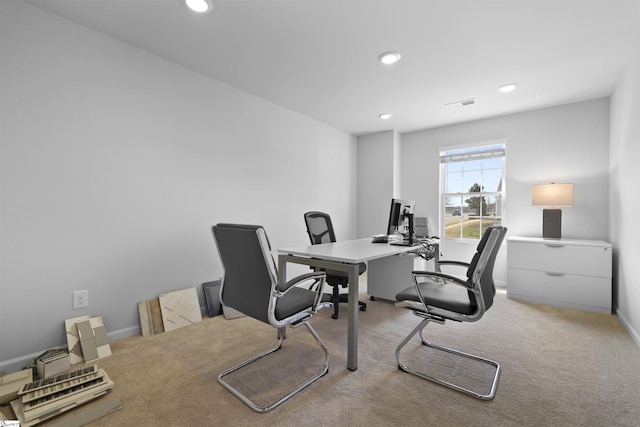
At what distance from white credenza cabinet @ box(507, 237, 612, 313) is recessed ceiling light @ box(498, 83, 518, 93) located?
1855mm

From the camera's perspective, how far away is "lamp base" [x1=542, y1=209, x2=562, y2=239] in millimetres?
3631

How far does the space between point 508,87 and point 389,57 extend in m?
1.66

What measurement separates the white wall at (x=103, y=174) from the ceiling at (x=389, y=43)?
285mm

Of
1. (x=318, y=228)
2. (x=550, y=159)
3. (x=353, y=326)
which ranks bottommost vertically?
(x=353, y=326)

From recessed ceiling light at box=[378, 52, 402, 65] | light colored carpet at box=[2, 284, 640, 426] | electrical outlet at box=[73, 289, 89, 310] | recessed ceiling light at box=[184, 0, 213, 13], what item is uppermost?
recessed ceiling light at box=[184, 0, 213, 13]

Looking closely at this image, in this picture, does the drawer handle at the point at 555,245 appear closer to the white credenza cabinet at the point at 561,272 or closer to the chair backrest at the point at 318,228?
the white credenza cabinet at the point at 561,272

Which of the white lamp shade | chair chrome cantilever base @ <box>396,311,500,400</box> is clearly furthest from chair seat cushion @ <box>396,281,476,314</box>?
the white lamp shade

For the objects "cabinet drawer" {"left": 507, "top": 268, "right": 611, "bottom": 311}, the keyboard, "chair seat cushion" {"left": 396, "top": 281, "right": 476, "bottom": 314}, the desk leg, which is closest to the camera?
the keyboard

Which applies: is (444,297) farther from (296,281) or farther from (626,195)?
(626,195)

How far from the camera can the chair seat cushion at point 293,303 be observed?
1643 mm

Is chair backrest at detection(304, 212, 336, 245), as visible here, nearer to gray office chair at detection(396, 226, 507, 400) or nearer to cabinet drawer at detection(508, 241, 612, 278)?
gray office chair at detection(396, 226, 507, 400)

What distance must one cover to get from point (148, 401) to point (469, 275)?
204cm

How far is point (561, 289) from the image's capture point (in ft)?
10.9

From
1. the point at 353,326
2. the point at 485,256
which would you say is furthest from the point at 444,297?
the point at 353,326
